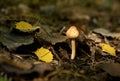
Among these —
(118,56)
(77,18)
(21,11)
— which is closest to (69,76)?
(118,56)

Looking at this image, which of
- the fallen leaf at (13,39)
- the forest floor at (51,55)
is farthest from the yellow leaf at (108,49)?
the fallen leaf at (13,39)

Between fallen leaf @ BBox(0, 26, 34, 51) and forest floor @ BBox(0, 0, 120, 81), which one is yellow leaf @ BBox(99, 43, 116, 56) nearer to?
forest floor @ BBox(0, 0, 120, 81)

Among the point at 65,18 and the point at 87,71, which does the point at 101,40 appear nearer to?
the point at 87,71

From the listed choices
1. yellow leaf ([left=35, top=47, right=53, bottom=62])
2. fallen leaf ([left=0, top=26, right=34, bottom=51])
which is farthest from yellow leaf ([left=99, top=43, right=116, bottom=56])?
fallen leaf ([left=0, top=26, right=34, bottom=51])

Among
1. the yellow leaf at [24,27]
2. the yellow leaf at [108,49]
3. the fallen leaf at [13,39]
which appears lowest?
the yellow leaf at [108,49]

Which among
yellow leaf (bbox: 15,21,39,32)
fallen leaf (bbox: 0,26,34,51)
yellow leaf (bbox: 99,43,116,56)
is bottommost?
yellow leaf (bbox: 99,43,116,56)

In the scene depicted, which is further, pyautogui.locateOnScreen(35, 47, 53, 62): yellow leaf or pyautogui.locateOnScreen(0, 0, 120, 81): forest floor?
pyautogui.locateOnScreen(35, 47, 53, 62): yellow leaf

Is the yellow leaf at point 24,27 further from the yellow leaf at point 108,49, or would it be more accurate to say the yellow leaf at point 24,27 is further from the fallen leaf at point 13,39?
the yellow leaf at point 108,49

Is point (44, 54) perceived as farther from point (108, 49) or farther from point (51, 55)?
point (108, 49)
